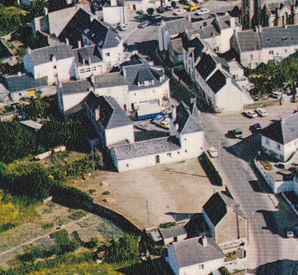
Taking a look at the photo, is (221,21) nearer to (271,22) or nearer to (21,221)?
(271,22)

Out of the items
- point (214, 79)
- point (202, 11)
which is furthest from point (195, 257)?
point (202, 11)

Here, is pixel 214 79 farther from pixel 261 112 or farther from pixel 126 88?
pixel 126 88

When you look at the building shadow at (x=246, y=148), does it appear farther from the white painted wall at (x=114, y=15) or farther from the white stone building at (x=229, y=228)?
the white painted wall at (x=114, y=15)

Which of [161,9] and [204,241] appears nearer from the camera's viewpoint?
[204,241]

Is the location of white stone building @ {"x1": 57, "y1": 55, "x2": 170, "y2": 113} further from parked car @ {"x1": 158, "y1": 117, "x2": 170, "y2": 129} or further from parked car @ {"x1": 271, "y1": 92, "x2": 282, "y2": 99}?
parked car @ {"x1": 271, "y1": 92, "x2": 282, "y2": 99}

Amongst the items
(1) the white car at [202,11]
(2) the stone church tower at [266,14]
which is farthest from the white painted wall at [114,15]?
(2) the stone church tower at [266,14]

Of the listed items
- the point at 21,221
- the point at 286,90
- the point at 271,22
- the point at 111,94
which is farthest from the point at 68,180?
the point at 271,22
